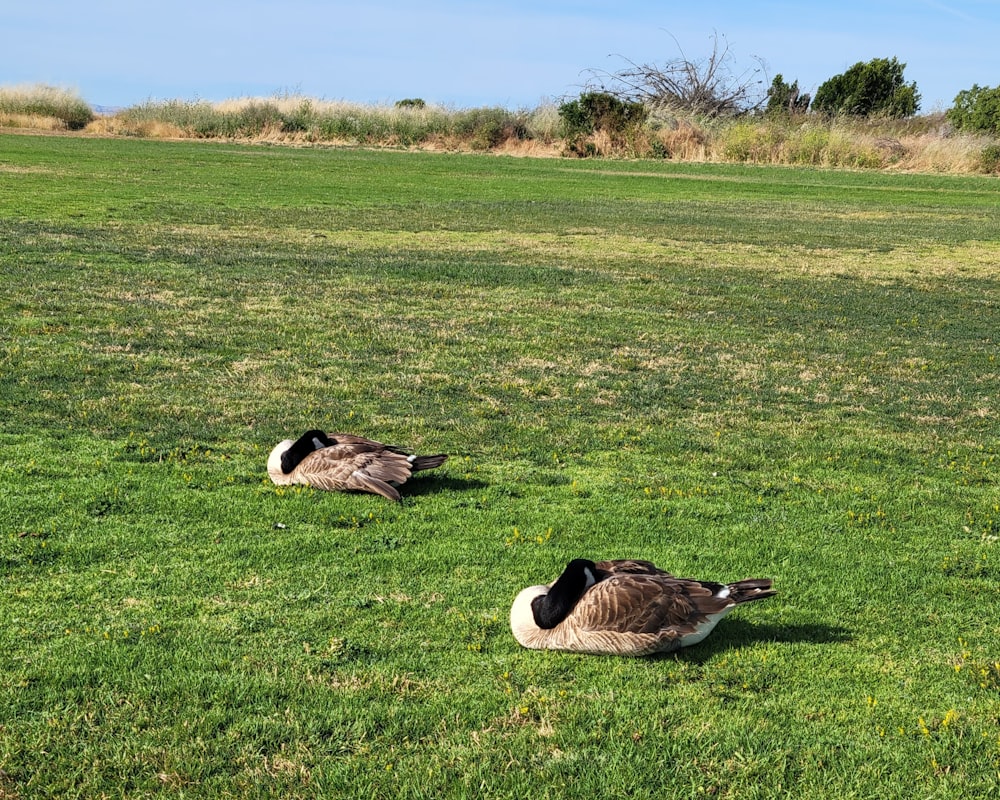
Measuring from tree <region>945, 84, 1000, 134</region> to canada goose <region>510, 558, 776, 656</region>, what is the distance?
193 ft

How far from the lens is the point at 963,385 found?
11953mm

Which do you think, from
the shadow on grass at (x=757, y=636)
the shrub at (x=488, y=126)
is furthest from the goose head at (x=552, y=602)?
the shrub at (x=488, y=126)

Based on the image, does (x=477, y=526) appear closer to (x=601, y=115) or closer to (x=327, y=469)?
(x=327, y=469)

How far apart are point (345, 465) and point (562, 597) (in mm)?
2694

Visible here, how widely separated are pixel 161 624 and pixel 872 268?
1872 centimetres

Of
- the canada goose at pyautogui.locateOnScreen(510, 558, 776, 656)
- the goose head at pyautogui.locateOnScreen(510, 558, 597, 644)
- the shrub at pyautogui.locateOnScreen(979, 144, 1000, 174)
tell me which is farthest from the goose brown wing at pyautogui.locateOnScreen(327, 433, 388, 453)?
the shrub at pyautogui.locateOnScreen(979, 144, 1000, 174)

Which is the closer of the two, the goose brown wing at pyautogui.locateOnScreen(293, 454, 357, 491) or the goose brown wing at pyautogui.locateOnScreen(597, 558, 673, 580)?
the goose brown wing at pyautogui.locateOnScreen(597, 558, 673, 580)

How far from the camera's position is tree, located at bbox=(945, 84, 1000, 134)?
5884 cm

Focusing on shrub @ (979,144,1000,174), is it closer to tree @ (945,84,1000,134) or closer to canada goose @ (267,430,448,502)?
tree @ (945,84,1000,134)

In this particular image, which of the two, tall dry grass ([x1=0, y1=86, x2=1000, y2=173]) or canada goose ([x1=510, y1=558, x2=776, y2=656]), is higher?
tall dry grass ([x1=0, y1=86, x2=1000, y2=173])

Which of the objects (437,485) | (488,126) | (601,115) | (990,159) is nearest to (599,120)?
(601,115)

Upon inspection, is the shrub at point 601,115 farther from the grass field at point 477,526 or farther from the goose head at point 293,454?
the goose head at point 293,454

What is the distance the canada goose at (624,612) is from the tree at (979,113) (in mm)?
58909

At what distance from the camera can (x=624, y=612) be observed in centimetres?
537
